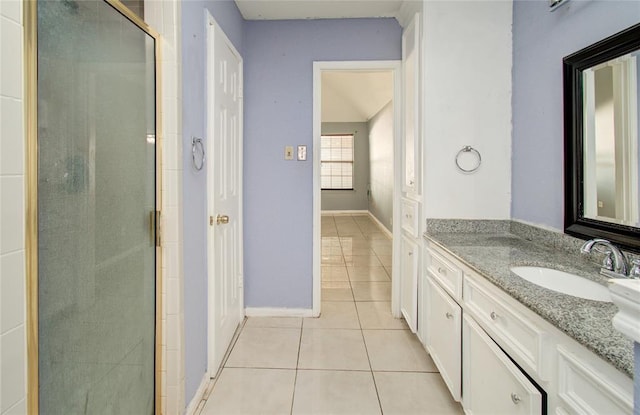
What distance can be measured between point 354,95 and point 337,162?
98.4 inches

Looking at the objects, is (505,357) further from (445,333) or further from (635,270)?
(445,333)

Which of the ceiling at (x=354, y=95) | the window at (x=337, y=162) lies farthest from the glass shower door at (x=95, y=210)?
the window at (x=337, y=162)

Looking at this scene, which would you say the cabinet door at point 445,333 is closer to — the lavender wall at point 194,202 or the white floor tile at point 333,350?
the white floor tile at point 333,350

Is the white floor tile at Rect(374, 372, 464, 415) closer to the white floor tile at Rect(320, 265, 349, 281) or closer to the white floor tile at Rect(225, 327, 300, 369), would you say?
the white floor tile at Rect(225, 327, 300, 369)

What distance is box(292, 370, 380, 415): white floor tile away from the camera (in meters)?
1.73

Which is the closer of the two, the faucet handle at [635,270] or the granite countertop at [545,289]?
the granite countertop at [545,289]

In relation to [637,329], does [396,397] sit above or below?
below

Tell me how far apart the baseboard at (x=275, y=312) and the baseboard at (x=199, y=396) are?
0.93m

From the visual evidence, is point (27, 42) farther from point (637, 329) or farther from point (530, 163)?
point (530, 163)

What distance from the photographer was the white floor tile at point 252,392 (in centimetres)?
173

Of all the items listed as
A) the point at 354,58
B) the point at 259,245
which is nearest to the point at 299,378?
the point at 259,245

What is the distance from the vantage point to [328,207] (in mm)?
9609

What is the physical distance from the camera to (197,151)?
1752mm

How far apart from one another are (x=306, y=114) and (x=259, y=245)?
45.9 inches
